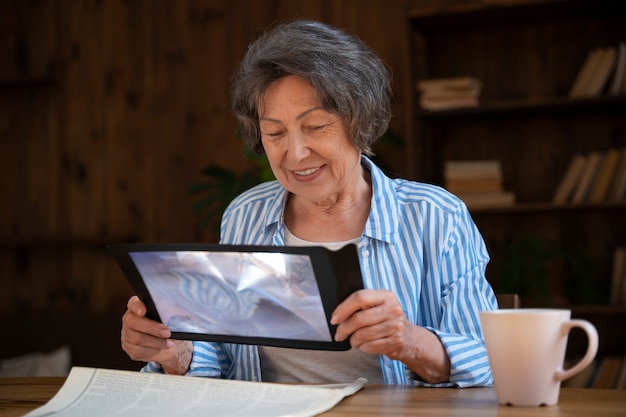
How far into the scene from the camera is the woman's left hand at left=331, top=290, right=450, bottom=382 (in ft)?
3.87

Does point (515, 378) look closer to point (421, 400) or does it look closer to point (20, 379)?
point (421, 400)

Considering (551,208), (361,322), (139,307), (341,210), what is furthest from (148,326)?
(551,208)

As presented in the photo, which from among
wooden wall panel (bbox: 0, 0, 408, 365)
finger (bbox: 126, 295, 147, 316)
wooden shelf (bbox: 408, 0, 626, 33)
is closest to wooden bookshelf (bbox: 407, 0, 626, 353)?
wooden shelf (bbox: 408, 0, 626, 33)

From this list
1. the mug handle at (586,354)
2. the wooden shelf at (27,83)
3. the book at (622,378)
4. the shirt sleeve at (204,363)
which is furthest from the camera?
the wooden shelf at (27,83)

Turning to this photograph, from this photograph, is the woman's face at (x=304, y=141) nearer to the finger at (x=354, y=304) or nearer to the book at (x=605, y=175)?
the finger at (x=354, y=304)

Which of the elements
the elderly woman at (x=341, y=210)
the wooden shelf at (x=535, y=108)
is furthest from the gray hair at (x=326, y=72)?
the wooden shelf at (x=535, y=108)

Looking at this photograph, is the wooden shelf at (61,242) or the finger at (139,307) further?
the wooden shelf at (61,242)

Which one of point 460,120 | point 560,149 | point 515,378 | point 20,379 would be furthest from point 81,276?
point 515,378

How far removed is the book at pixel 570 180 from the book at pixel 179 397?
101 inches

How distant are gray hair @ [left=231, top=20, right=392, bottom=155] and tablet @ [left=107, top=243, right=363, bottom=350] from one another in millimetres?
496

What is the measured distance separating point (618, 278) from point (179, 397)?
9.20ft

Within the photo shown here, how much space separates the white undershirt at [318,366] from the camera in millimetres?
1567

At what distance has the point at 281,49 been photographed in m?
1.62

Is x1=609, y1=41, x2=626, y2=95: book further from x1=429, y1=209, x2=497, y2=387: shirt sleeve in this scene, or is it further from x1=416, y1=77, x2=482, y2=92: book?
x1=429, y1=209, x2=497, y2=387: shirt sleeve
